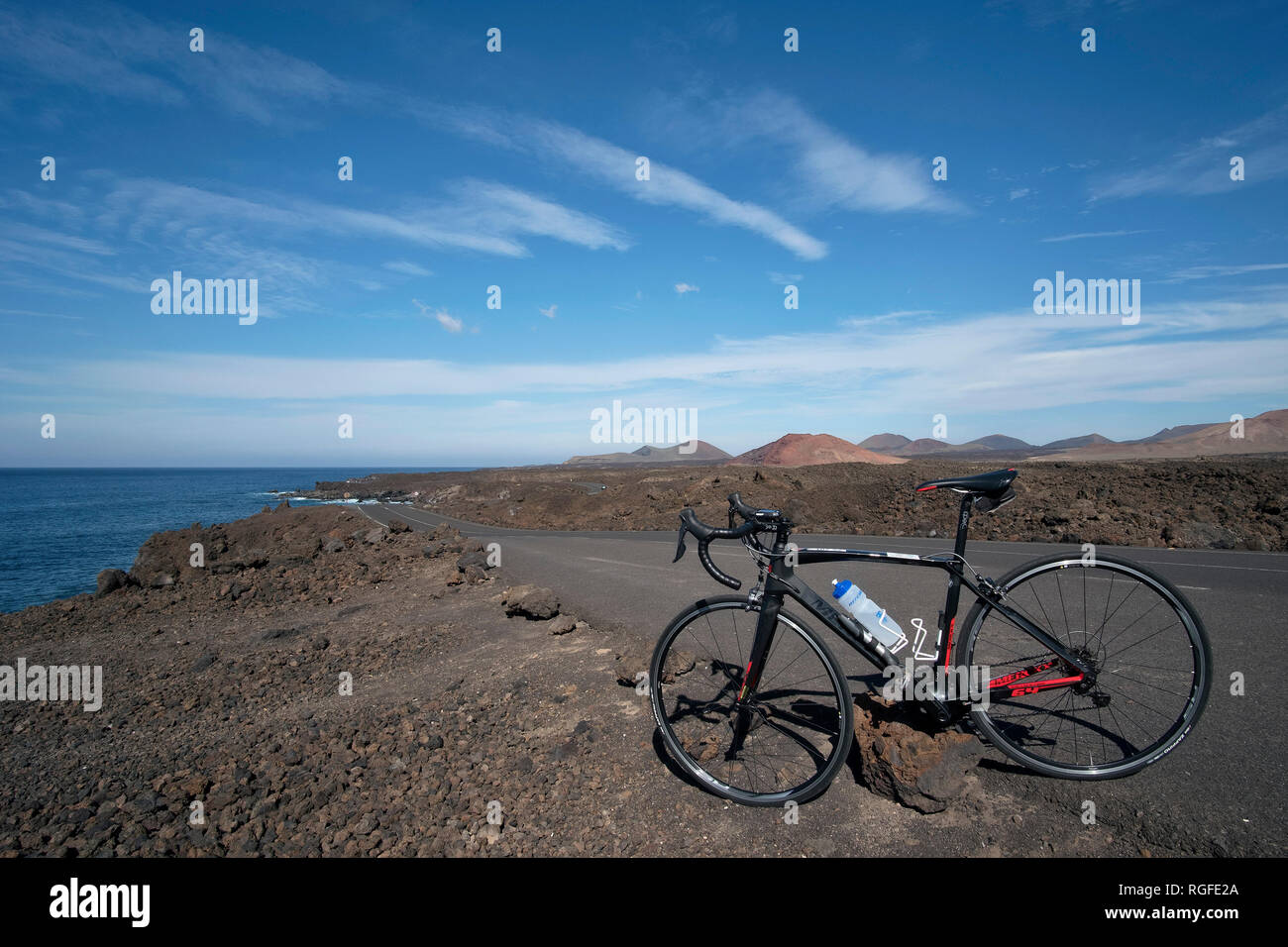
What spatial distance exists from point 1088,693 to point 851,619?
1.37 meters

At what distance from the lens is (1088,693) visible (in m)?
3.30

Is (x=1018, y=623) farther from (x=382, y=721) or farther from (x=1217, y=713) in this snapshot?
(x=382, y=721)

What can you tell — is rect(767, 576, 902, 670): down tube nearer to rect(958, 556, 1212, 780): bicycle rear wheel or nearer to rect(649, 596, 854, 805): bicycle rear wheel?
rect(649, 596, 854, 805): bicycle rear wheel

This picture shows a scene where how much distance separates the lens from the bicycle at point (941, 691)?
3.21 meters

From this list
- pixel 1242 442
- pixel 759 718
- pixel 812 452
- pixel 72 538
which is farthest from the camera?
pixel 1242 442

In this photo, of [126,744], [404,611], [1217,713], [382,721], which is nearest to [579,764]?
[382,721]

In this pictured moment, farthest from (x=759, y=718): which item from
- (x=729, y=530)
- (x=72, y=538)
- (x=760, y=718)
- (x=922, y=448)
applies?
(x=922, y=448)

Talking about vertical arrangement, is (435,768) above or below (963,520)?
below

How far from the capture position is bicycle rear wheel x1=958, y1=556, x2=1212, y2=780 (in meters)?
3.21

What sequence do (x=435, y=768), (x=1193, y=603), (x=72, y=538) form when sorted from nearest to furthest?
(x=435, y=768) < (x=1193, y=603) < (x=72, y=538)

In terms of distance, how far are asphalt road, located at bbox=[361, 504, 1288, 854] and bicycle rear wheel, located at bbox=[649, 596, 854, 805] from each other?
1011 millimetres

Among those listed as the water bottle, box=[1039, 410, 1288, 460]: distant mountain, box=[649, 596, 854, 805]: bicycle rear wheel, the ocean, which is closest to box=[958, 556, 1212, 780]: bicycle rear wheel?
the water bottle

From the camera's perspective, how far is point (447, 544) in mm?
13797

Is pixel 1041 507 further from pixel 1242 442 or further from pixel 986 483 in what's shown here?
pixel 1242 442
